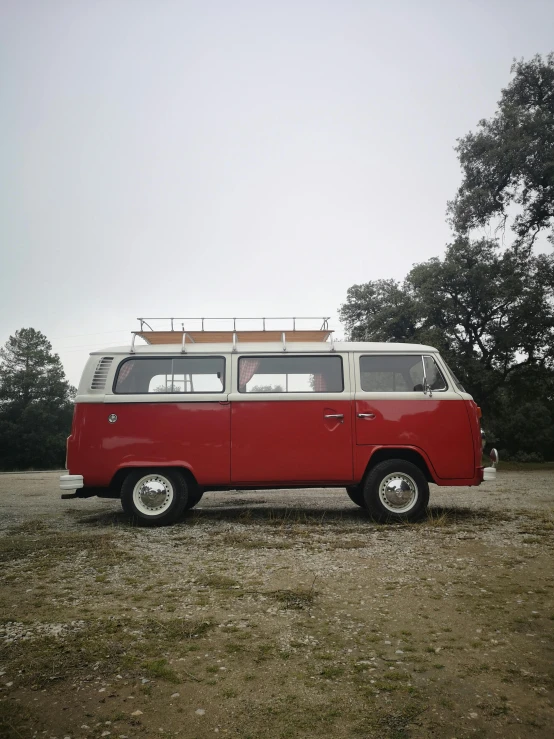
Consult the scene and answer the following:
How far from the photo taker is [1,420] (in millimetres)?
47125

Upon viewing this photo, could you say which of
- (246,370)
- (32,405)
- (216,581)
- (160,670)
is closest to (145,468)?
(246,370)

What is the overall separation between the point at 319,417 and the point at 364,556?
2476 mm

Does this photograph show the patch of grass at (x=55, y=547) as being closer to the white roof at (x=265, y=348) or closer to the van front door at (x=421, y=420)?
the white roof at (x=265, y=348)

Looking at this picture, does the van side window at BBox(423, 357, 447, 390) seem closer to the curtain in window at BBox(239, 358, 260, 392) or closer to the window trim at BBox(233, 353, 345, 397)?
the window trim at BBox(233, 353, 345, 397)

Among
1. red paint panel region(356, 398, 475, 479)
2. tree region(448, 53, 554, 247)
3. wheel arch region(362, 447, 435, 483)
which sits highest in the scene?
tree region(448, 53, 554, 247)

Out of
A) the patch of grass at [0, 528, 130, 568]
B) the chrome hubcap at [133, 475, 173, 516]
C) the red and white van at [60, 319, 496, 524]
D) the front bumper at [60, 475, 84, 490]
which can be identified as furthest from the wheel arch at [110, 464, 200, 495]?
the patch of grass at [0, 528, 130, 568]

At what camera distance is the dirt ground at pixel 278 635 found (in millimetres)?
2367

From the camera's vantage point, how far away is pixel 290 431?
24.3 ft

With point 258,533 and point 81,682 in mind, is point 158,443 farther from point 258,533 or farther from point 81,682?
point 81,682

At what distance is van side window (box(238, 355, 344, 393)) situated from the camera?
25.0ft

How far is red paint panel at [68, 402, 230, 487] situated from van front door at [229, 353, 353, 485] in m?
0.26

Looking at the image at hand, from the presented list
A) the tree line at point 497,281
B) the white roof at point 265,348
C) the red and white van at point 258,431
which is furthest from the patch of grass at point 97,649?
the tree line at point 497,281

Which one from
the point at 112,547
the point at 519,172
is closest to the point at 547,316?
the point at 519,172

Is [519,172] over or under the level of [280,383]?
over
